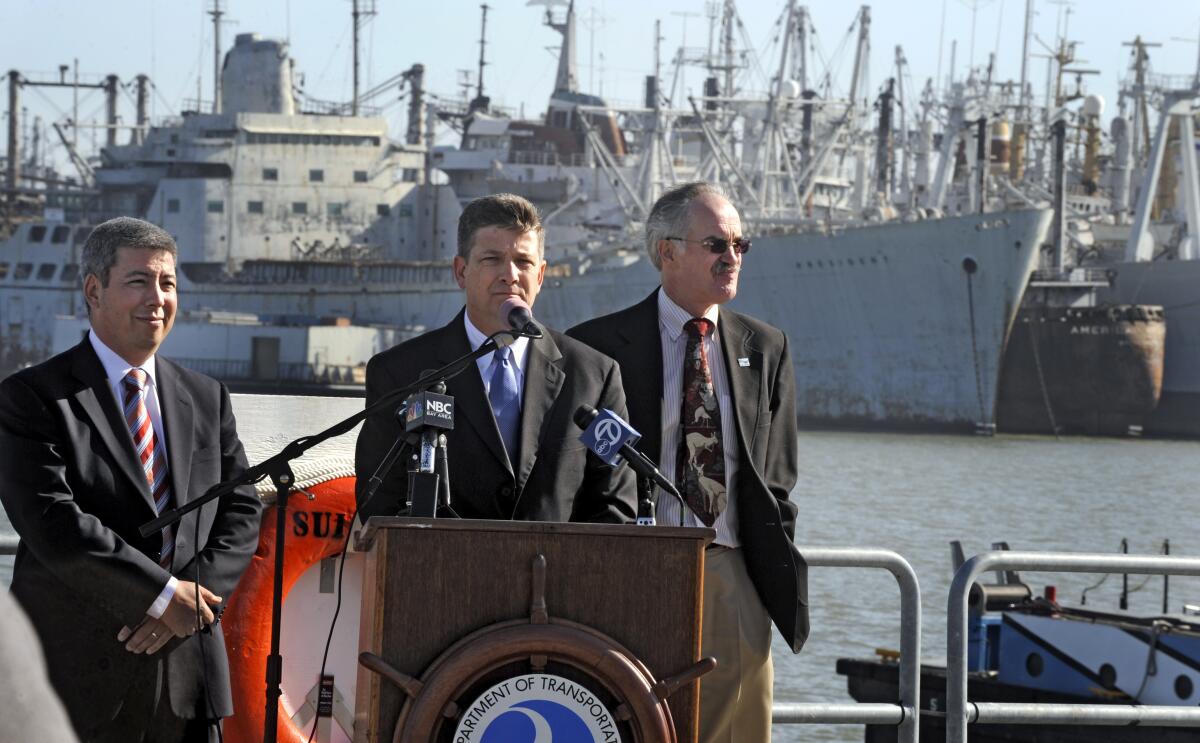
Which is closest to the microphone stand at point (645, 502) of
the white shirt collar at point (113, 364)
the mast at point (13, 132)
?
the white shirt collar at point (113, 364)

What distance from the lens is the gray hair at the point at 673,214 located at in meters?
3.51

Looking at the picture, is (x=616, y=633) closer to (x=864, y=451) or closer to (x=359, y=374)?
(x=864, y=451)

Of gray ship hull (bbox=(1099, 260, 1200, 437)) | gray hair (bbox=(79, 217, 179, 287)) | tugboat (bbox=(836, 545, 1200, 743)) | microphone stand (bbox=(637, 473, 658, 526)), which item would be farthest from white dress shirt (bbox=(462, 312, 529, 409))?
gray ship hull (bbox=(1099, 260, 1200, 437))

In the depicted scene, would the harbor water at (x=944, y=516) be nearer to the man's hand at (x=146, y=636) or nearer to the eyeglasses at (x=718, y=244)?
the man's hand at (x=146, y=636)

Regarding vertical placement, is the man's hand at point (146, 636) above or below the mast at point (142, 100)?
below

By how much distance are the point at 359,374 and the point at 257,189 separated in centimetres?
958

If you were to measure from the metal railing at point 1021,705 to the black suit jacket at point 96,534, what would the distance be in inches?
64.2

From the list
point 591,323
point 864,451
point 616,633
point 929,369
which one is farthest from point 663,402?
point 929,369

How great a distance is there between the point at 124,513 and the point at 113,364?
0.93ft

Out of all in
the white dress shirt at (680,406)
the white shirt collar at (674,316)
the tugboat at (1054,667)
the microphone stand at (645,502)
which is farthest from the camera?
the tugboat at (1054,667)

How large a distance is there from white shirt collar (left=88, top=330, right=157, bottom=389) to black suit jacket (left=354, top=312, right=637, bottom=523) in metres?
0.40

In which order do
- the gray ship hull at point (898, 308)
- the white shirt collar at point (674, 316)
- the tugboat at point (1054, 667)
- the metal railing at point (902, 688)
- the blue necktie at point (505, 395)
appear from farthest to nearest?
the gray ship hull at point (898, 308) < the tugboat at point (1054, 667) < the metal railing at point (902, 688) < the white shirt collar at point (674, 316) < the blue necktie at point (505, 395)

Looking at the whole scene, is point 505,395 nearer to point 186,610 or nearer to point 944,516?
point 186,610

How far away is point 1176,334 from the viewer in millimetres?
50156
